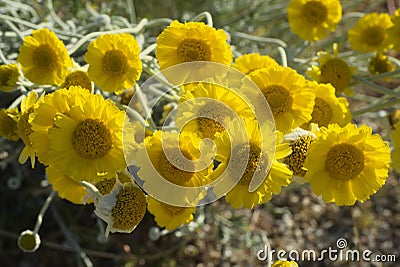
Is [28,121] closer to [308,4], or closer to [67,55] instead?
[67,55]

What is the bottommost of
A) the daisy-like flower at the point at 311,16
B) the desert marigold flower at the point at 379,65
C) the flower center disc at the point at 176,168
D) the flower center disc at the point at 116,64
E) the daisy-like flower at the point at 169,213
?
the desert marigold flower at the point at 379,65

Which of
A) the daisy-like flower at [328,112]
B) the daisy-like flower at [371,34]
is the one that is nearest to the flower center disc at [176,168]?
the daisy-like flower at [328,112]

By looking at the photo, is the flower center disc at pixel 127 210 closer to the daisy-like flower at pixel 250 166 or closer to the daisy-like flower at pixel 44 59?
the daisy-like flower at pixel 250 166

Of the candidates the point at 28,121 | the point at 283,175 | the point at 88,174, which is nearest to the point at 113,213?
the point at 88,174

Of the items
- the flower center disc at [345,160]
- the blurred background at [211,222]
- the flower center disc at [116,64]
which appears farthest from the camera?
the blurred background at [211,222]

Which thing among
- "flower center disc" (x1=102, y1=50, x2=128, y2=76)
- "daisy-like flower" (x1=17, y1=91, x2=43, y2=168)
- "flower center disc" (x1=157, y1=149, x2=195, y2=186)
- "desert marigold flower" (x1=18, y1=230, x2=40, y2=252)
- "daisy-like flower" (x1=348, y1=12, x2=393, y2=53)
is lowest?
"desert marigold flower" (x1=18, y1=230, x2=40, y2=252)

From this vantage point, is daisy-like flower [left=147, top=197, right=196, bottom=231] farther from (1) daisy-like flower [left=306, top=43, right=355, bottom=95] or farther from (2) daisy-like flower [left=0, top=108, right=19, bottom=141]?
(1) daisy-like flower [left=306, top=43, right=355, bottom=95]

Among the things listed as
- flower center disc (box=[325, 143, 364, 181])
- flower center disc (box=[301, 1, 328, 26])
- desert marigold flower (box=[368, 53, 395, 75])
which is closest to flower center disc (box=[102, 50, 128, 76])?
flower center disc (box=[325, 143, 364, 181])

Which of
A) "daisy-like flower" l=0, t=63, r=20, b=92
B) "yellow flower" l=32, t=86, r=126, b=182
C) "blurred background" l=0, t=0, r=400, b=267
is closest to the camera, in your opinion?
"yellow flower" l=32, t=86, r=126, b=182
